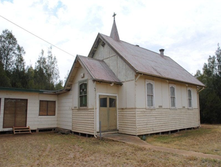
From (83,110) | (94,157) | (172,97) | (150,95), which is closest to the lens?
(94,157)

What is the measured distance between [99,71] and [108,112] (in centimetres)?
255

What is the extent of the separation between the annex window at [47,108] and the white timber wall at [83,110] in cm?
280

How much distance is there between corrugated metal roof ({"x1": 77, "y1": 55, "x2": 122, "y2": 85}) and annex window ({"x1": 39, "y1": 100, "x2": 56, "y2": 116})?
16.0 feet

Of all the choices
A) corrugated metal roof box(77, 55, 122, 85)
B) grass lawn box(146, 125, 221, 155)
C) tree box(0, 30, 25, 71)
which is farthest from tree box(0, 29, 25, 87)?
grass lawn box(146, 125, 221, 155)

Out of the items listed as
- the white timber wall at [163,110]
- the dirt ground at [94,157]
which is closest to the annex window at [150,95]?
the white timber wall at [163,110]

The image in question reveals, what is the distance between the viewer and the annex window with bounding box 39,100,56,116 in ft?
49.3

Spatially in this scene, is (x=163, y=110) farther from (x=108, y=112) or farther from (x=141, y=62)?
(x=108, y=112)

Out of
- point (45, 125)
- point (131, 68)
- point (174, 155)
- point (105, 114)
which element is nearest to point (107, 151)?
point (174, 155)

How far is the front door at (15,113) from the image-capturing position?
1351 centimetres

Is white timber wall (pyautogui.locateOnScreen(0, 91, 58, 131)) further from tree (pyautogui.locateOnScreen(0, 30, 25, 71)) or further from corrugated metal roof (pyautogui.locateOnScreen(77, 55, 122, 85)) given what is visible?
tree (pyautogui.locateOnScreen(0, 30, 25, 71))

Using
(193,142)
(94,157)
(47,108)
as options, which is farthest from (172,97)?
(94,157)

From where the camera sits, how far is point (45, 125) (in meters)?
15.0

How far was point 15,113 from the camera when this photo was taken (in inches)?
546

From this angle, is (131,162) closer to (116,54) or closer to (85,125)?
(85,125)
